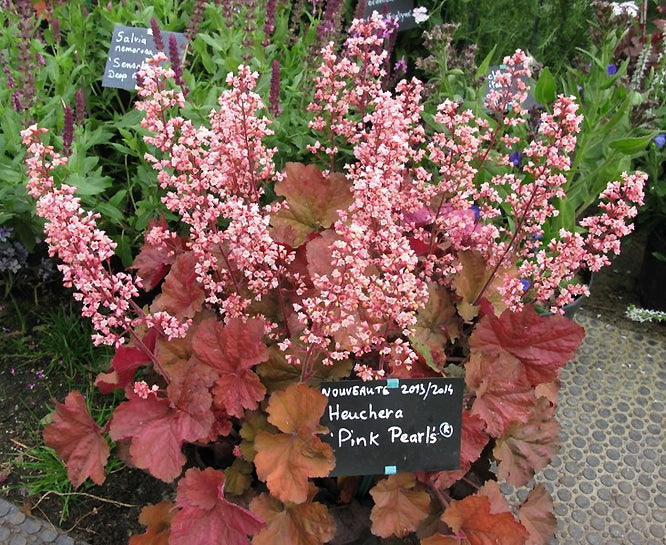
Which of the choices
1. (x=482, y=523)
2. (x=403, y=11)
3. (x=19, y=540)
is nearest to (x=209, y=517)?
(x=482, y=523)

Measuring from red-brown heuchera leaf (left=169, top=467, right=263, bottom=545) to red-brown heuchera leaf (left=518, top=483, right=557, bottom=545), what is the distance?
633mm

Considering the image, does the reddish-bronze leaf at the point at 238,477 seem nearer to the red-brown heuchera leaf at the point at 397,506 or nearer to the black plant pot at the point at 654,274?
the red-brown heuchera leaf at the point at 397,506

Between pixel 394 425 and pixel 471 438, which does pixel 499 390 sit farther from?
pixel 394 425

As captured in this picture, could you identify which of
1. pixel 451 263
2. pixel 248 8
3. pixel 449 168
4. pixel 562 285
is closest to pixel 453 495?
pixel 451 263

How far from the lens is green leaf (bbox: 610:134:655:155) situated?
227 cm

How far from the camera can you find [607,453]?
96.5 inches

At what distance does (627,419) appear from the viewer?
259cm

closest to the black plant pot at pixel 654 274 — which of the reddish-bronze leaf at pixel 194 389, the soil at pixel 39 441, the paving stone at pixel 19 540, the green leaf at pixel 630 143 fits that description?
the soil at pixel 39 441

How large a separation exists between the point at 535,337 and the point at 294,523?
2.10 ft

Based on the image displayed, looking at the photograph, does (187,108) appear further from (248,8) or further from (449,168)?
(449,168)

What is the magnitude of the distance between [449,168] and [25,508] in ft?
5.19

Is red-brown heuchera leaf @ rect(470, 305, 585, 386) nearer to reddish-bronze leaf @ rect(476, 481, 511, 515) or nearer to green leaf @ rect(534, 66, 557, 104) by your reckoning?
reddish-bronze leaf @ rect(476, 481, 511, 515)

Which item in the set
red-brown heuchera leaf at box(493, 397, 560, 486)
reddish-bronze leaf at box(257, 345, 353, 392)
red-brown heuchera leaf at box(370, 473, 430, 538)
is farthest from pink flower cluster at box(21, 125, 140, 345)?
red-brown heuchera leaf at box(493, 397, 560, 486)

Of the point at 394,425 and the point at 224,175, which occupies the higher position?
the point at 224,175
